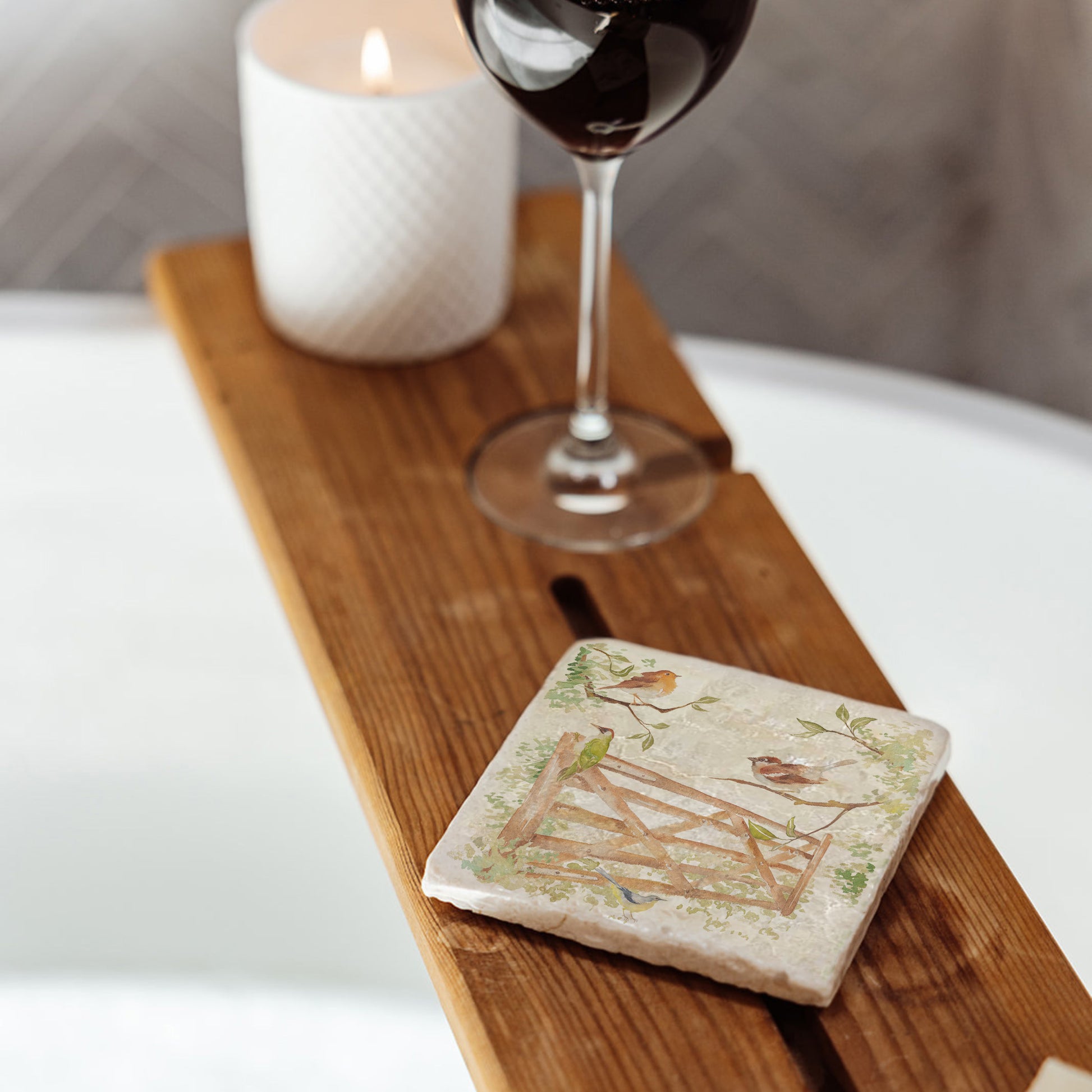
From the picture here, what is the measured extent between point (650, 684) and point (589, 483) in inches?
6.0

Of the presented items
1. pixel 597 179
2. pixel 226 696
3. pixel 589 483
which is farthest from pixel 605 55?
pixel 226 696

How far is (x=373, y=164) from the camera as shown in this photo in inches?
26.6

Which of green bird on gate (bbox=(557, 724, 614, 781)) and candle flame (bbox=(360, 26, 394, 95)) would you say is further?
candle flame (bbox=(360, 26, 394, 95))

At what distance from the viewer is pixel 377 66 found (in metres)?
0.69

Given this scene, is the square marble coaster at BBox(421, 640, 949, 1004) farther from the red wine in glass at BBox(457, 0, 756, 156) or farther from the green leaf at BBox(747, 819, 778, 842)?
the red wine in glass at BBox(457, 0, 756, 156)

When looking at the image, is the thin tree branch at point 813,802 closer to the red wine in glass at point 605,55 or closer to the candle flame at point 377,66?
the red wine in glass at point 605,55

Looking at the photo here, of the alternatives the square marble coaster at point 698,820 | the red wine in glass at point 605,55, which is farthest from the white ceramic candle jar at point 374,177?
the square marble coaster at point 698,820

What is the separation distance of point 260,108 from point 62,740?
41cm

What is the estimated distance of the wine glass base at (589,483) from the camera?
0.62m

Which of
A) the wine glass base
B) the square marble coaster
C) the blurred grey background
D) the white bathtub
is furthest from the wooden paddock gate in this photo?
the blurred grey background

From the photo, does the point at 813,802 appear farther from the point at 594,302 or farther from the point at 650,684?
the point at 594,302

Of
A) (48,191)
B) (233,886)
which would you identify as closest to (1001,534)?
(233,886)

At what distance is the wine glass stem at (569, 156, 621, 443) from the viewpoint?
0.58m

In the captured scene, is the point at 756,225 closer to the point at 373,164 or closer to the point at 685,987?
the point at 373,164
